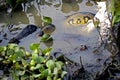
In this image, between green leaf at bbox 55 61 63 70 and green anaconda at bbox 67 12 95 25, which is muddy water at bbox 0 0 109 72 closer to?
green anaconda at bbox 67 12 95 25

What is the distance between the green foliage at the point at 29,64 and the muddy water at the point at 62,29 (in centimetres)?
33

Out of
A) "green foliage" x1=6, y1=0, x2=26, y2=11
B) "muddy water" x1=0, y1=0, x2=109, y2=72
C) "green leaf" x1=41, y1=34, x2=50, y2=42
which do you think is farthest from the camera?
"green foliage" x1=6, y1=0, x2=26, y2=11

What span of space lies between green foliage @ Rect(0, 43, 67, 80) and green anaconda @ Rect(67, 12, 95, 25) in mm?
760

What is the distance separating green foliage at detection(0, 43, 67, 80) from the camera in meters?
2.63

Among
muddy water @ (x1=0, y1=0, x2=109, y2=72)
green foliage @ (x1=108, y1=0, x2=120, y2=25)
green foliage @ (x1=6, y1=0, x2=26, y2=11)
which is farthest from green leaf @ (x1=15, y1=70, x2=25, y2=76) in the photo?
green foliage @ (x1=6, y1=0, x2=26, y2=11)

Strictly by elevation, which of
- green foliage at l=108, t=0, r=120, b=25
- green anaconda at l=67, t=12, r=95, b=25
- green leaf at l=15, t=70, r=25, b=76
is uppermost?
green foliage at l=108, t=0, r=120, b=25

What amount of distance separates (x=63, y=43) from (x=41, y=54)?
0.40m

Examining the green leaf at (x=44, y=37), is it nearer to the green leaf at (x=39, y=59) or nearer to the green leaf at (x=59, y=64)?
the green leaf at (x=39, y=59)

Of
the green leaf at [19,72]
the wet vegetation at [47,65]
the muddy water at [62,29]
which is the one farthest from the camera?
the muddy water at [62,29]

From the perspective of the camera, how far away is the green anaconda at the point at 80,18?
359 cm

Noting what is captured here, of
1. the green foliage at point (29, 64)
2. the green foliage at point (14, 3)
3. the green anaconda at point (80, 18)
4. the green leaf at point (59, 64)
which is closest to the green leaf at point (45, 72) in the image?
the green foliage at point (29, 64)

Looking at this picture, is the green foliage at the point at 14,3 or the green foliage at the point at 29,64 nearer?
the green foliage at the point at 29,64

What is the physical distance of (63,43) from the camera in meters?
3.34

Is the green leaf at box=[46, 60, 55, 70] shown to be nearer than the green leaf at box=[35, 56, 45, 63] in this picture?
Yes
